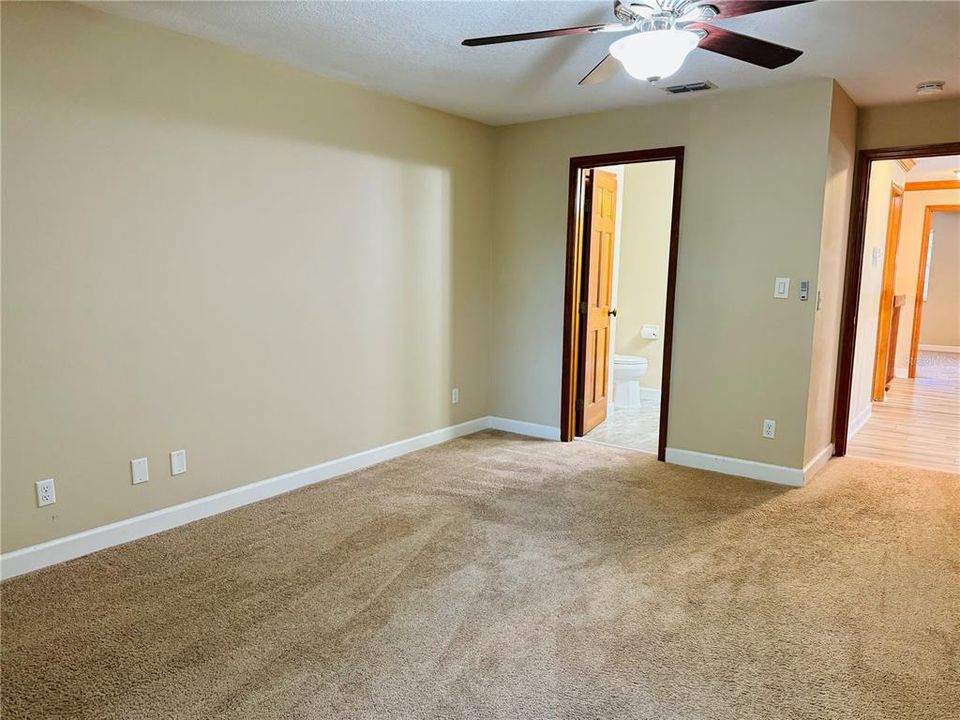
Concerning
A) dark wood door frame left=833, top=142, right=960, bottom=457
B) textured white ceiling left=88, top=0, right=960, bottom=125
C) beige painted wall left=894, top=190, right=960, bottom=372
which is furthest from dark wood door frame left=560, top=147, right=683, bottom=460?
beige painted wall left=894, top=190, right=960, bottom=372

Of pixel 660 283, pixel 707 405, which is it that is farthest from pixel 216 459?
pixel 660 283

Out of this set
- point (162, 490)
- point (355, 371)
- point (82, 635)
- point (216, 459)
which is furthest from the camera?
point (355, 371)

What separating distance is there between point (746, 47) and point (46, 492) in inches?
131

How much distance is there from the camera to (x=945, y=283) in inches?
408

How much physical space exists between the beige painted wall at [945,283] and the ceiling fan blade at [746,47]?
1027cm

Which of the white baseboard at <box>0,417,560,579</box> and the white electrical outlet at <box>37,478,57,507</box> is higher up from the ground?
the white electrical outlet at <box>37,478,57,507</box>

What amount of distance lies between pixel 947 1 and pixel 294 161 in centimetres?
309

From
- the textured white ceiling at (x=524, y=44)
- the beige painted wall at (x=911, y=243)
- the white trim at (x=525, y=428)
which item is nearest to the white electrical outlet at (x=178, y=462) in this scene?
the textured white ceiling at (x=524, y=44)

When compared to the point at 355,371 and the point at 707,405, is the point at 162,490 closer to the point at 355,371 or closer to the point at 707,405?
the point at 355,371

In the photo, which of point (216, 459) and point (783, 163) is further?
point (783, 163)

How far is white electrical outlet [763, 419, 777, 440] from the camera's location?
3.96 metres

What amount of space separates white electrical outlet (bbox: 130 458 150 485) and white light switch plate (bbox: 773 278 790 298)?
12.0 feet

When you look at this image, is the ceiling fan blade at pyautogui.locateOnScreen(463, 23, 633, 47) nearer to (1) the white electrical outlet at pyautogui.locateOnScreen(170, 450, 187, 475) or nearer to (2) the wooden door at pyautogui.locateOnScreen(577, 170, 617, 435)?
(1) the white electrical outlet at pyautogui.locateOnScreen(170, 450, 187, 475)

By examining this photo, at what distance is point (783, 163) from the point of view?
12.4ft
